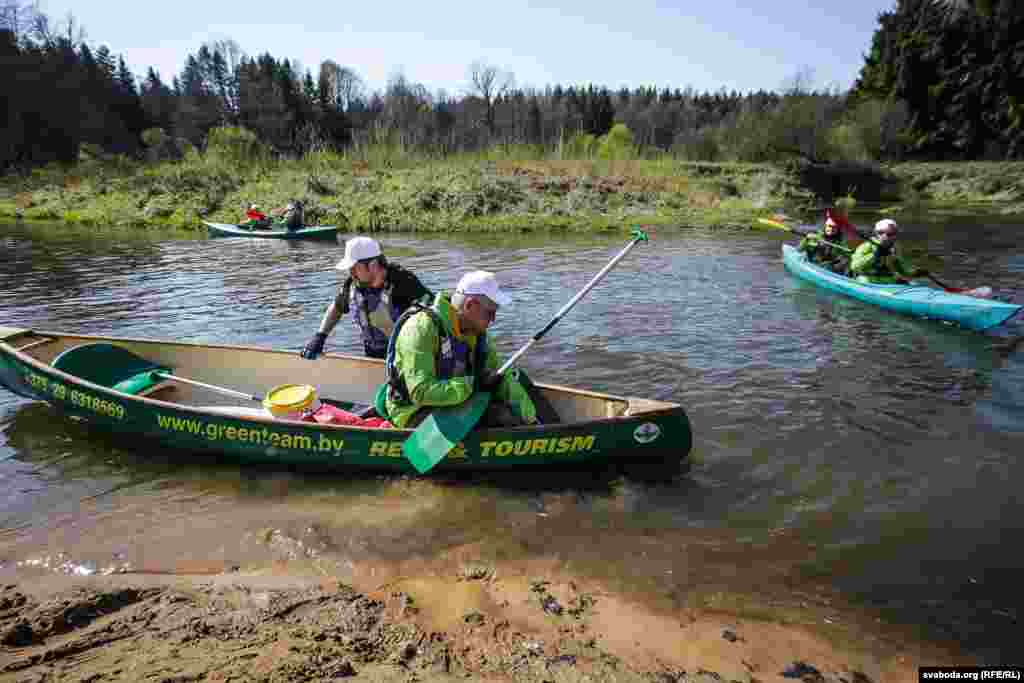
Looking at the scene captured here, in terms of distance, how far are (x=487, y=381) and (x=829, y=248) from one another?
35.5ft

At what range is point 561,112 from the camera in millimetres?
62500

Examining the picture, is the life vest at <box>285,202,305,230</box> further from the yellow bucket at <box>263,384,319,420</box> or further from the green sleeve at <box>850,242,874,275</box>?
the green sleeve at <box>850,242,874,275</box>

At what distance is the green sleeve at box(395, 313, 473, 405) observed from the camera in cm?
461

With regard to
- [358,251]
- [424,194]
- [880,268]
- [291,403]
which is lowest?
[291,403]

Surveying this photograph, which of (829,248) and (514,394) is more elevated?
(829,248)

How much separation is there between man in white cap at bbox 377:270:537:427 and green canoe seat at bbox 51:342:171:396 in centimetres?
347

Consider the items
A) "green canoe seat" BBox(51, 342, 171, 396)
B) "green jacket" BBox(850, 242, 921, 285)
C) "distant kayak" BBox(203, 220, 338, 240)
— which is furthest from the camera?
"distant kayak" BBox(203, 220, 338, 240)

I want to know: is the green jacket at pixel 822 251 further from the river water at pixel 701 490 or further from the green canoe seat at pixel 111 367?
the green canoe seat at pixel 111 367

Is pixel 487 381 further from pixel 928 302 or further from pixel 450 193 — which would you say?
pixel 450 193

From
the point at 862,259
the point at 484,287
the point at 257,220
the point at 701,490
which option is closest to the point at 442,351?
the point at 484,287

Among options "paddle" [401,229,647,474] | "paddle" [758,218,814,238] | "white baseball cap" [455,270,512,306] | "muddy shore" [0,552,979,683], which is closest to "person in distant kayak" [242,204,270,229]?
"paddle" [758,218,814,238]

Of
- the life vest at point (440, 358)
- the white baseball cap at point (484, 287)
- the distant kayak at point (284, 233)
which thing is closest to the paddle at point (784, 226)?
the life vest at point (440, 358)

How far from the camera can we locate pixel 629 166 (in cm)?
2855

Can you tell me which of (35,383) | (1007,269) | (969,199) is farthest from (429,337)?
(969,199)
